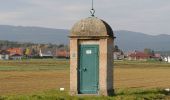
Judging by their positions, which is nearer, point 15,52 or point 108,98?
point 108,98

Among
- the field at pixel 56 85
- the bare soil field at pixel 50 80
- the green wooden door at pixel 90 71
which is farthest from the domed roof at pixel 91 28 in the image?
the bare soil field at pixel 50 80

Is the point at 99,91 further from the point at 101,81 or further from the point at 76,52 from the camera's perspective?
the point at 76,52

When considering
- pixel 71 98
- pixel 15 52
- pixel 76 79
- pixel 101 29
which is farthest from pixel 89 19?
pixel 15 52

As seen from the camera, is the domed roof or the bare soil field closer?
the domed roof

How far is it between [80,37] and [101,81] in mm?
1695

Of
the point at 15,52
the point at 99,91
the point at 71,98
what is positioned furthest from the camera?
the point at 15,52

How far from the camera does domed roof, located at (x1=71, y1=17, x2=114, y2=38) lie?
18375 millimetres

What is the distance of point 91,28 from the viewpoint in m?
18.5

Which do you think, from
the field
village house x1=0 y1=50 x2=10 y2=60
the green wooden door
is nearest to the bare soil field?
the field

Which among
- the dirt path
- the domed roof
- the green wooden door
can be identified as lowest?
the dirt path

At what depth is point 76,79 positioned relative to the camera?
18.4 metres

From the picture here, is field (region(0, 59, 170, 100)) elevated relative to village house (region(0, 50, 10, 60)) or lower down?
lower down

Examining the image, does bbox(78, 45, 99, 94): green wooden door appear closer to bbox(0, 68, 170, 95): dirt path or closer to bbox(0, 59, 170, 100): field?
bbox(0, 59, 170, 100): field

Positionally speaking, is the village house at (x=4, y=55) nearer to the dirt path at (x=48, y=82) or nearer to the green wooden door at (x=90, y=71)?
the dirt path at (x=48, y=82)
